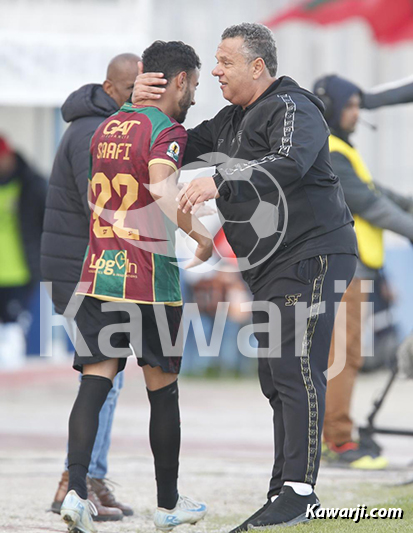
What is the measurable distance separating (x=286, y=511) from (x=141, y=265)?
1083 mm

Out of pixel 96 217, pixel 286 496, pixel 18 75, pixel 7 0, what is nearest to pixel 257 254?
pixel 96 217

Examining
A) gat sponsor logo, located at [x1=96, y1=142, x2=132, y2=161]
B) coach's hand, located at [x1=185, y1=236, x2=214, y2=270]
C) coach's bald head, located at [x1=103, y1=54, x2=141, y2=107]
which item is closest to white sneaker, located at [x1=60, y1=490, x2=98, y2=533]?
coach's hand, located at [x1=185, y1=236, x2=214, y2=270]

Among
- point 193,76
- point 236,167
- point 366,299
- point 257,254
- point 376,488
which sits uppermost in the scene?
point 193,76

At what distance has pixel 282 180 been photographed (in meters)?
3.71

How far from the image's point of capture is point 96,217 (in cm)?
407

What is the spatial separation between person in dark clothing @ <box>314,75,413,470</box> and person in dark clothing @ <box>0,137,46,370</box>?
18.9 ft

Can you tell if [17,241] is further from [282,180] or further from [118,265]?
[282,180]

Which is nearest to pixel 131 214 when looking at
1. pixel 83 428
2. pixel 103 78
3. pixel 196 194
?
pixel 196 194

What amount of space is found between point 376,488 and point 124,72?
247cm

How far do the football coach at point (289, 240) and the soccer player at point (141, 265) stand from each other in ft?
0.51

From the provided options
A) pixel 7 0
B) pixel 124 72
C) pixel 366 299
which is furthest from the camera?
pixel 7 0

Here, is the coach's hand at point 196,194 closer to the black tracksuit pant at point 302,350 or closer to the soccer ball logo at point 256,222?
the soccer ball logo at point 256,222

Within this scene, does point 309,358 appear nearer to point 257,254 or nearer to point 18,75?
point 257,254

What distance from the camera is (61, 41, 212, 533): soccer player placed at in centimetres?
390
